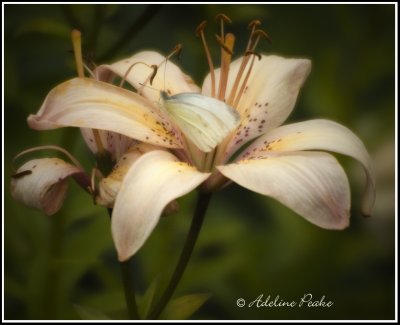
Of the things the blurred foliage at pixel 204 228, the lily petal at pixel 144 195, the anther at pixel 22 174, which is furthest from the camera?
the blurred foliage at pixel 204 228

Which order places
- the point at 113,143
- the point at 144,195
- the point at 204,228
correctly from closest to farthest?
1. the point at 144,195
2. the point at 113,143
3. the point at 204,228

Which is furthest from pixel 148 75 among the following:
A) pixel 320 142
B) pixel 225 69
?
pixel 320 142

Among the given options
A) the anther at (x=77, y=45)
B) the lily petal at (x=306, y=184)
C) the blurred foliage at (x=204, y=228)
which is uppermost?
the anther at (x=77, y=45)

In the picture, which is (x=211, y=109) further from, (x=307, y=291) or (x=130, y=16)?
(x=130, y=16)

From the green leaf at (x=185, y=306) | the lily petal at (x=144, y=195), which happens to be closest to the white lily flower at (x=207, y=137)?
the lily petal at (x=144, y=195)

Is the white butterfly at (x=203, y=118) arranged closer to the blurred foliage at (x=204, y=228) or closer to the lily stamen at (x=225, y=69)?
the lily stamen at (x=225, y=69)

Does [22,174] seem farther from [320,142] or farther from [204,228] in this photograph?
[204,228]

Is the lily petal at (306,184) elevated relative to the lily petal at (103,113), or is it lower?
lower
